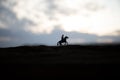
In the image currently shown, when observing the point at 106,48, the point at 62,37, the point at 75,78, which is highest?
the point at 62,37

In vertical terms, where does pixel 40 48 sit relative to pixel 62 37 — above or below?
below

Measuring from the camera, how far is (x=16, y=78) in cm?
927

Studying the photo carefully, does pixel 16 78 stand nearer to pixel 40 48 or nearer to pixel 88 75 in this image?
pixel 88 75

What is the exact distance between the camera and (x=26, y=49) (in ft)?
77.6

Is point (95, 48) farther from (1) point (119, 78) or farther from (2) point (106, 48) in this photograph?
(1) point (119, 78)

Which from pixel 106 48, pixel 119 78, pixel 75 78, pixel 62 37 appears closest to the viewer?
pixel 119 78

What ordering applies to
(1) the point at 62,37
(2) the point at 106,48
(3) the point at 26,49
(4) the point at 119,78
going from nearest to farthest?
(4) the point at 119,78
(2) the point at 106,48
(3) the point at 26,49
(1) the point at 62,37

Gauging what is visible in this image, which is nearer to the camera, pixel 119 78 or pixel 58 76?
pixel 119 78

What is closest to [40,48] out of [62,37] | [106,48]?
[62,37]

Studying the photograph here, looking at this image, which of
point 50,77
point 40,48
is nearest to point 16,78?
point 50,77

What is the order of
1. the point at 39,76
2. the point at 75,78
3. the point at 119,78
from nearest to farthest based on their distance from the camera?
the point at 119,78
the point at 75,78
the point at 39,76

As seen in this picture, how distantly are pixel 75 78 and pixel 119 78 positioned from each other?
239 cm

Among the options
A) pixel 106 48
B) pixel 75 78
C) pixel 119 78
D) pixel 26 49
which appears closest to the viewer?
pixel 119 78

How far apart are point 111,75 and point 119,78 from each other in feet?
2.18
